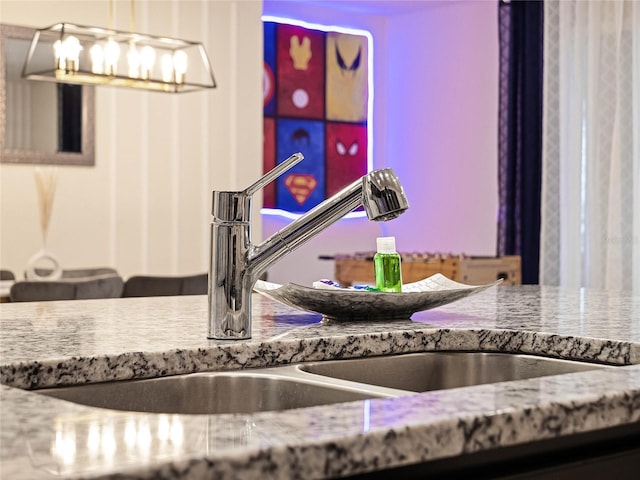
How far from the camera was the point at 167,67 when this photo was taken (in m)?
4.89

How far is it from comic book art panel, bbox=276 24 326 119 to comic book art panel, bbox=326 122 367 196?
0.22 meters

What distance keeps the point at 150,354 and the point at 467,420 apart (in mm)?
524

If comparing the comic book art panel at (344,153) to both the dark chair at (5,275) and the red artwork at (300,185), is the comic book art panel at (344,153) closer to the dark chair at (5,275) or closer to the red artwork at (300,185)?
the red artwork at (300,185)

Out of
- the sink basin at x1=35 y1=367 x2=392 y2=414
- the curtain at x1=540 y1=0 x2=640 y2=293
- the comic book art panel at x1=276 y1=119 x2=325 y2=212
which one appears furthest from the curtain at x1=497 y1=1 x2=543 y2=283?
the sink basin at x1=35 y1=367 x2=392 y2=414

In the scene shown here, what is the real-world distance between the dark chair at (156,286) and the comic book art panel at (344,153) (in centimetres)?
→ 386

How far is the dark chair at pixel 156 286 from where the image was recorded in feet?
13.7

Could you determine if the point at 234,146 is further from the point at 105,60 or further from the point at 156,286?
the point at 156,286

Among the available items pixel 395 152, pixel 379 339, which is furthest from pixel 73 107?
pixel 379 339

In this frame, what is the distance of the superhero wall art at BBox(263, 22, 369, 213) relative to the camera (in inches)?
305

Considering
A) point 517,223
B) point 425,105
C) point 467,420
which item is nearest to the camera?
point 467,420

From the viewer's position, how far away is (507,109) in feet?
23.7

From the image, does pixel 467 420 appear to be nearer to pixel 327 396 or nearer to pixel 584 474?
pixel 584 474

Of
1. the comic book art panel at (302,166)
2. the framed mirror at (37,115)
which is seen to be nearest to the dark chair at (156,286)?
the framed mirror at (37,115)

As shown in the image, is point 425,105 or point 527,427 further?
point 425,105
